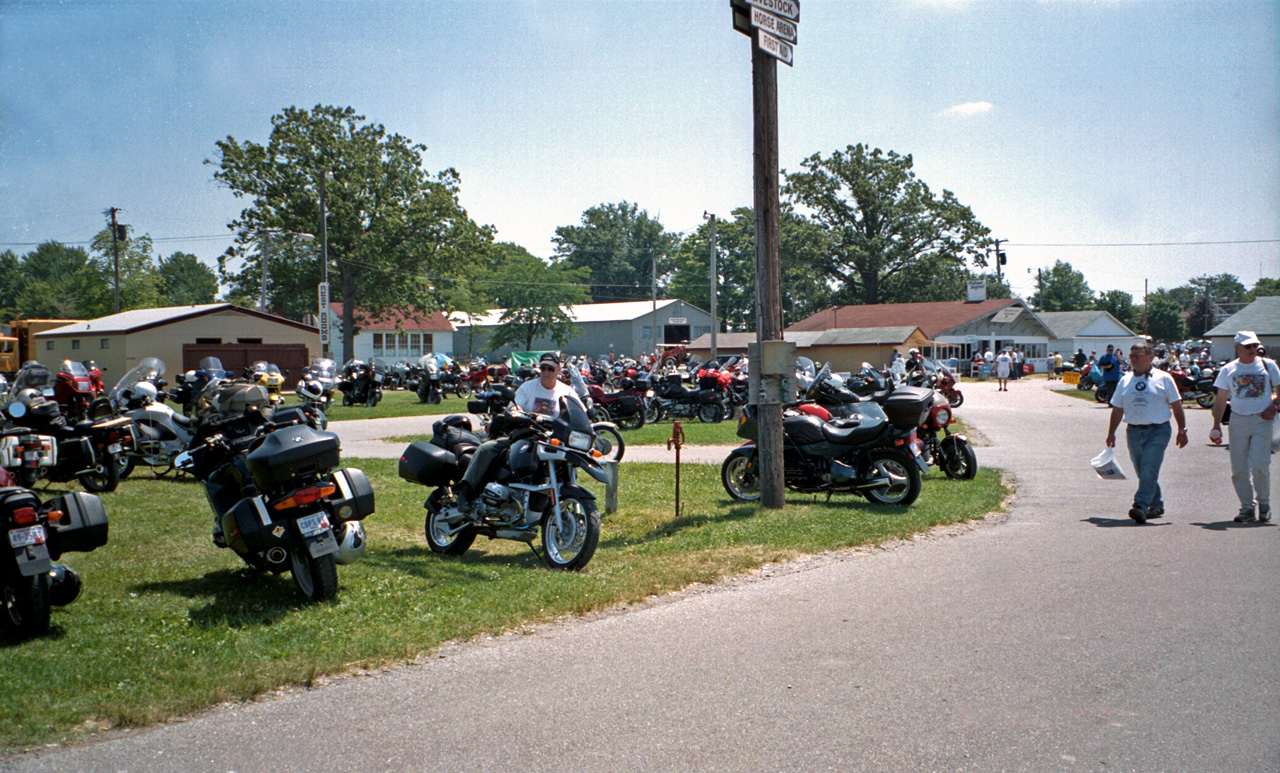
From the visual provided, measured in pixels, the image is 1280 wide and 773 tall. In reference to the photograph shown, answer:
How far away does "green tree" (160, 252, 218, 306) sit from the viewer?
12738cm

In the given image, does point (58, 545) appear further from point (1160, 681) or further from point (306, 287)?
point (306, 287)

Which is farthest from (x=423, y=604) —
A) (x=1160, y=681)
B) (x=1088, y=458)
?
(x=1088, y=458)

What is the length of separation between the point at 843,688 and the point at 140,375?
13.4 metres

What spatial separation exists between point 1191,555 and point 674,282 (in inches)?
3402

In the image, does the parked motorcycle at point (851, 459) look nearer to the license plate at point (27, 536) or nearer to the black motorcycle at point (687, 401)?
the license plate at point (27, 536)

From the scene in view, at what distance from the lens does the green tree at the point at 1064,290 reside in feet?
389

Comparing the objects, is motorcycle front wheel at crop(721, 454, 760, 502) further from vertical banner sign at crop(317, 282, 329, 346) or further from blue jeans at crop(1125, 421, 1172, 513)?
vertical banner sign at crop(317, 282, 329, 346)

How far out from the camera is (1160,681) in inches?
179

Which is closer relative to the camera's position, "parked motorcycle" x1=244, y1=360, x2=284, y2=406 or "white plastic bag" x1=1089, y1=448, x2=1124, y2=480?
"white plastic bag" x1=1089, y1=448, x2=1124, y2=480

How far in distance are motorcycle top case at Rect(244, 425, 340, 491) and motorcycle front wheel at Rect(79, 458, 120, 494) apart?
20.5ft

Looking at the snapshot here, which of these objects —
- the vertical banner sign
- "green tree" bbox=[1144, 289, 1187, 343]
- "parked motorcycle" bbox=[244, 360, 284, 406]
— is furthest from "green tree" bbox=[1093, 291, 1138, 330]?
"parked motorcycle" bbox=[244, 360, 284, 406]

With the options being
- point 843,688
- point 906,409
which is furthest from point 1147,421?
point 843,688

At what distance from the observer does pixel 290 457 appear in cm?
602

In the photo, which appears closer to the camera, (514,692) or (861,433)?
(514,692)
